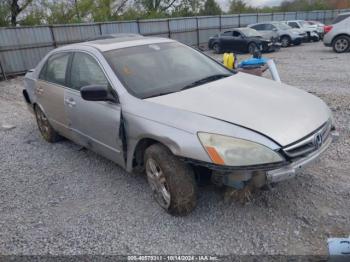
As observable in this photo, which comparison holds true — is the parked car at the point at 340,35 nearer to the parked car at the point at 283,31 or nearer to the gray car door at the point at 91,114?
the parked car at the point at 283,31

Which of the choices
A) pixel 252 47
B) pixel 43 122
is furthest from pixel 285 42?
pixel 43 122

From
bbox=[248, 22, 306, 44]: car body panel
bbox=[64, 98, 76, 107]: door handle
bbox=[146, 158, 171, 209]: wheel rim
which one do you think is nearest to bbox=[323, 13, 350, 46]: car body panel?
bbox=[248, 22, 306, 44]: car body panel

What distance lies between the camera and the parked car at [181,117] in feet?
7.94

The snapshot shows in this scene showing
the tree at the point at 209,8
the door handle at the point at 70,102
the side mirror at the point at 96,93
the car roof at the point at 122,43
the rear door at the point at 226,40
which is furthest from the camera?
the tree at the point at 209,8

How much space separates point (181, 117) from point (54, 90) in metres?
2.45

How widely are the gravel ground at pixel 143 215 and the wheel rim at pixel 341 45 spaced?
10.9 m

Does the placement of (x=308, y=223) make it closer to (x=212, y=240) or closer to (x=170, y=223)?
(x=212, y=240)

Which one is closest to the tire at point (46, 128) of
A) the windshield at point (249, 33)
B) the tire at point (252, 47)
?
the tire at point (252, 47)

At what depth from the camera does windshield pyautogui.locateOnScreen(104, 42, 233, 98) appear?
3.19 meters

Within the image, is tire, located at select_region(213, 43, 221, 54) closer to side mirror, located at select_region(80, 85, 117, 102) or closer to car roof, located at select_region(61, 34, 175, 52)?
car roof, located at select_region(61, 34, 175, 52)

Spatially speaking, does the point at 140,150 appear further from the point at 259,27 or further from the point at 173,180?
the point at 259,27

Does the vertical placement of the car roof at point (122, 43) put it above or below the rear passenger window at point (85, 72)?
above

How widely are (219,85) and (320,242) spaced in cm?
174

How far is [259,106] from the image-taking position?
276 cm
